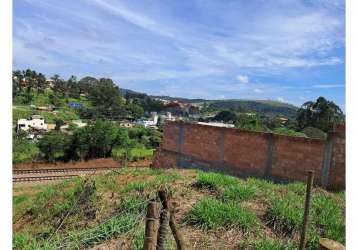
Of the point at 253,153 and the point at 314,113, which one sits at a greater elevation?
the point at 314,113

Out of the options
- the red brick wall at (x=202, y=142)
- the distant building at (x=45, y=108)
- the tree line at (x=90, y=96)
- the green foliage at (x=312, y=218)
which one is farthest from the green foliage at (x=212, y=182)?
the distant building at (x=45, y=108)

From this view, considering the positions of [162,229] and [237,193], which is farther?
[237,193]

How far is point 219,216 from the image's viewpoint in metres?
4.23

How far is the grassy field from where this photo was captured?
393 cm

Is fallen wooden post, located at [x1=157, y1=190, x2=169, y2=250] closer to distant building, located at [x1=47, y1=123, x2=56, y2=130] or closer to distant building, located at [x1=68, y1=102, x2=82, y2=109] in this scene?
distant building, located at [x1=47, y1=123, x2=56, y2=130]

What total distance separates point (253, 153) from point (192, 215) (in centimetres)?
471

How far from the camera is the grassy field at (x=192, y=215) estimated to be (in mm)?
3930

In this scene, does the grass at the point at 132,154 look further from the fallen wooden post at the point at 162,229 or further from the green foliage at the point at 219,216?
the fallen wooden post at the point at 162,229

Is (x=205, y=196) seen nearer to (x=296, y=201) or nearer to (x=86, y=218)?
(x=296, y=201)

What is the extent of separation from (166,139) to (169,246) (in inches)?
318

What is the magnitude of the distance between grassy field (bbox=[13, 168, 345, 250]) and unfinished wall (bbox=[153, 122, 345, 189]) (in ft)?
4.65

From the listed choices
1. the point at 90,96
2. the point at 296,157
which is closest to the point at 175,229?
the point at 296,157

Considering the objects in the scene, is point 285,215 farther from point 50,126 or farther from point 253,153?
point 50,126
